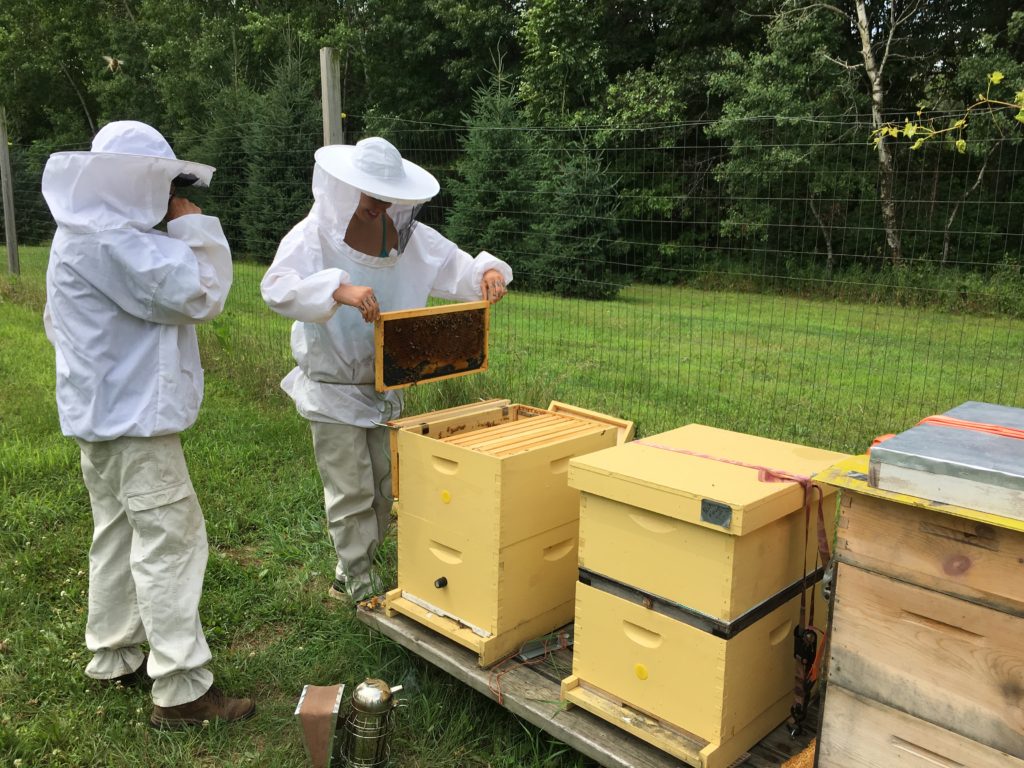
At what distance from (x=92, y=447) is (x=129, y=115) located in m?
27.7

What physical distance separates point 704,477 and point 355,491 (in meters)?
1.56

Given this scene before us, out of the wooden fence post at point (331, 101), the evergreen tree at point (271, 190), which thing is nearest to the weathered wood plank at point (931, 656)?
the wooden fence post at point (331, 101)

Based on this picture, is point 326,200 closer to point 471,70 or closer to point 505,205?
point 505,205

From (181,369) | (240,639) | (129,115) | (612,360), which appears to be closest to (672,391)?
(612,360)

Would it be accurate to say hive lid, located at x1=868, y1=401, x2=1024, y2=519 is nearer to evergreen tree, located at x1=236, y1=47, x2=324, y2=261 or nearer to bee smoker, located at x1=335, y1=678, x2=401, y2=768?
bee smoker, located at x1=335, y1=678, x2=401, y2=768

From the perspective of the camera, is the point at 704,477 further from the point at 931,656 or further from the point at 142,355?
the point at 142,355

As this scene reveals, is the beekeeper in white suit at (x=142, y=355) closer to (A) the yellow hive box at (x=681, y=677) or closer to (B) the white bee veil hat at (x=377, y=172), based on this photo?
(B) the white bee veil hat at (x=377, y=172)

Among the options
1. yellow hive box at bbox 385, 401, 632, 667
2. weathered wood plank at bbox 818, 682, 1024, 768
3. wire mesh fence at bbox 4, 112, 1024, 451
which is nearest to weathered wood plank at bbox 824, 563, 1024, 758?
weathered wood plank at bbox 818, 682, 1024, 768

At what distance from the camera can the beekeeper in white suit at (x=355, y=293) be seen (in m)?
2.75

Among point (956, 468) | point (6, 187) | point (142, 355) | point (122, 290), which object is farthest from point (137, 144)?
point (6, 187)

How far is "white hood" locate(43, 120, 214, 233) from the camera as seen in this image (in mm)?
2367

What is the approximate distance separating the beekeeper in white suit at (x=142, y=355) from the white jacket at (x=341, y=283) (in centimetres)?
27

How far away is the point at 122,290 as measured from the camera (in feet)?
8.00

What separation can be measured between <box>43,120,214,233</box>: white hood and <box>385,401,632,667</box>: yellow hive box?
111 cm
